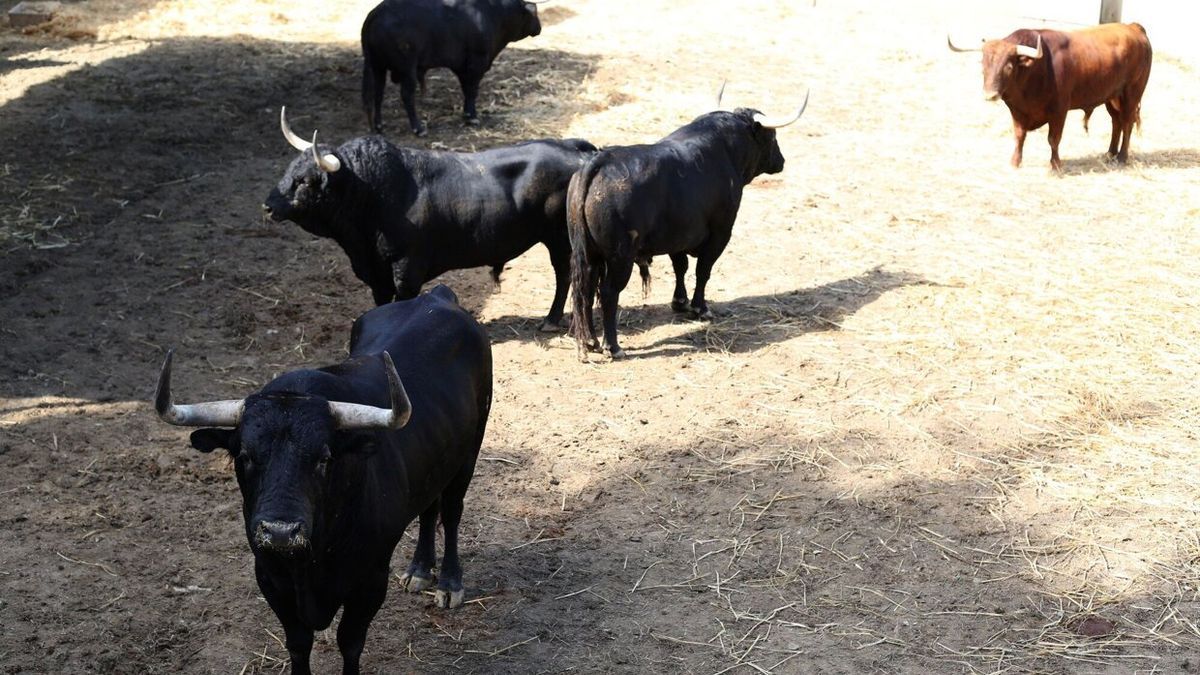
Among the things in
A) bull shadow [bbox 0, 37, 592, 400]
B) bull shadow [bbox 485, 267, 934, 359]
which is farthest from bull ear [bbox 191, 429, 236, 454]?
bull shadow [bbox 485, 267, 934, 359]

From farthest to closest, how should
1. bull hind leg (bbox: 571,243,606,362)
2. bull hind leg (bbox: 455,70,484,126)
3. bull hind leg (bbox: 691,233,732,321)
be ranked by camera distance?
bull hind leg (bbox: 455,70,484,126)
bull hind leg (bbox: 691,233,732,321)
bull hind leg (bbox: 571,243,606,362)

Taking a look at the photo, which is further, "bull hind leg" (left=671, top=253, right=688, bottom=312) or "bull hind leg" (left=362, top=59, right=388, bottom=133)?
"bull hind leg" (left=362, top=59, right=388, bottom=133)

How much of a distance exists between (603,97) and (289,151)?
376 centimetres

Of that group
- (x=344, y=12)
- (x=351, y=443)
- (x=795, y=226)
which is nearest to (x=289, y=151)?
(x=795, y=226)

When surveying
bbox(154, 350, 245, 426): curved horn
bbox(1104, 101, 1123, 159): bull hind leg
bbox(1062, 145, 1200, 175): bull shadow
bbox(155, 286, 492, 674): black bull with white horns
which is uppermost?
bbox(154, 350, 245, 426): curved horn

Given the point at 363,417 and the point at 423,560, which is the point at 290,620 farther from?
the point at 423,560

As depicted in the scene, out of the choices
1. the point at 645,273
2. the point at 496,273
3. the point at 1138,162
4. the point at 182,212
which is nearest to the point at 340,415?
the point at 645,273

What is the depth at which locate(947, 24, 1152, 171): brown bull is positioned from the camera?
40.5 feet

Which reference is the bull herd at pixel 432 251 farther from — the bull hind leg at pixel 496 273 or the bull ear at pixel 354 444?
the bull hind leg at pixel 496 273

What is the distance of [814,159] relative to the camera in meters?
12.4

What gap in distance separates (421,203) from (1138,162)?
815cm

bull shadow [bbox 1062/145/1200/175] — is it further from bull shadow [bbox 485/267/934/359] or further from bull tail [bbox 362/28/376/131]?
bull tail [bbox 362/28/376/131]

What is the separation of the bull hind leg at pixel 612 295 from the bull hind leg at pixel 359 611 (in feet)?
12.5

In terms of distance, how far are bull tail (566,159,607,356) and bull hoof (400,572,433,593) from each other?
2809mm
